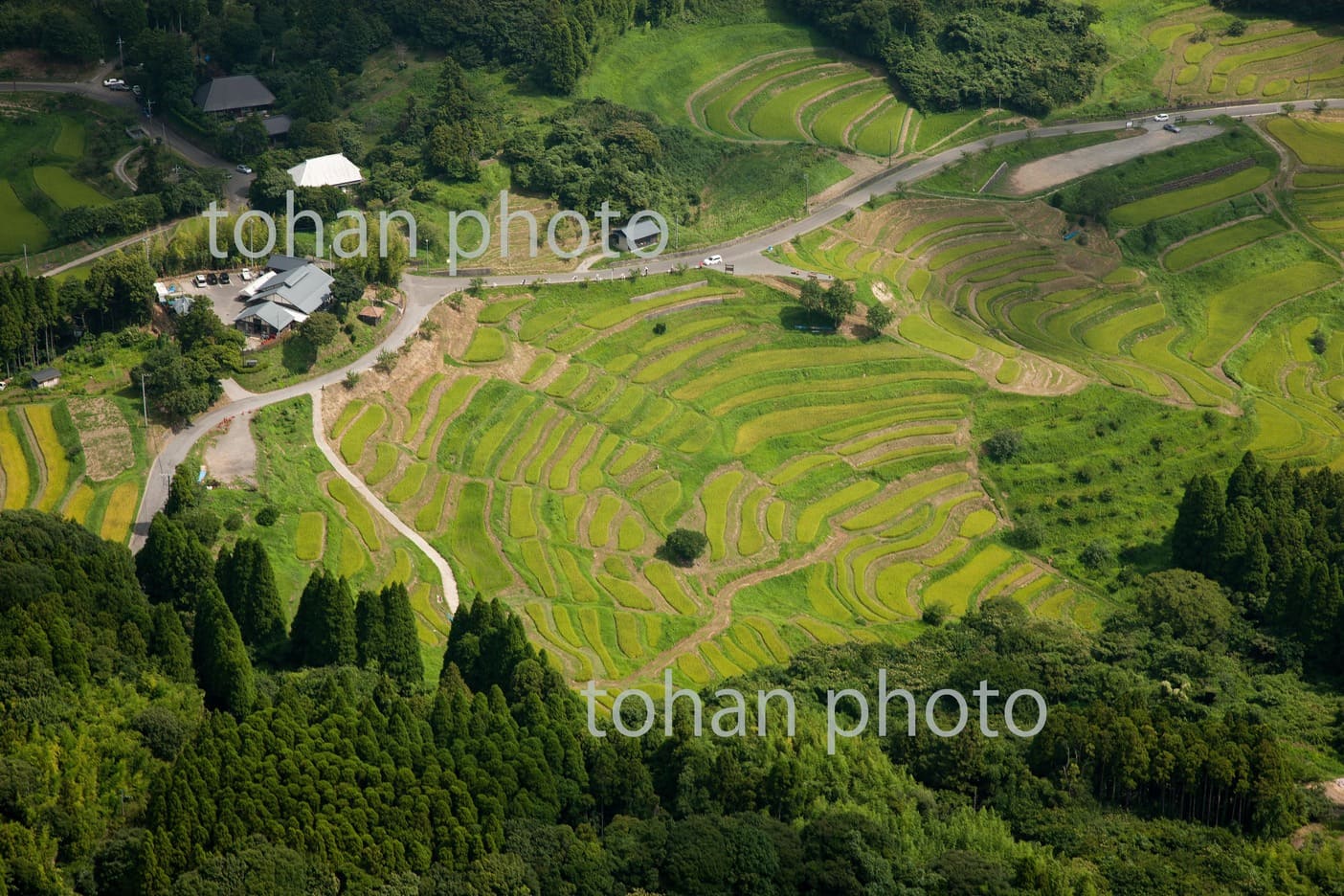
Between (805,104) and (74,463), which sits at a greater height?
(805,104)

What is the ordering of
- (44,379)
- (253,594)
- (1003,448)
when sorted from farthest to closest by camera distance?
1. (1003,448)
2. (44,379)
3. (253,594)

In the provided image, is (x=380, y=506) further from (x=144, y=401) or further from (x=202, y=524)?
(x=144, y=401)

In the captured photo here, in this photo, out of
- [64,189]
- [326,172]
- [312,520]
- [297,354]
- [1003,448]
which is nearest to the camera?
[312,520]

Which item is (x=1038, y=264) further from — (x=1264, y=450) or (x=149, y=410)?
(x=149, y=410)

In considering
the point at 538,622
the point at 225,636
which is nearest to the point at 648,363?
the point at 538,622

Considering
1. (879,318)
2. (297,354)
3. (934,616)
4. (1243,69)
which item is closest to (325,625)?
(297,354)
